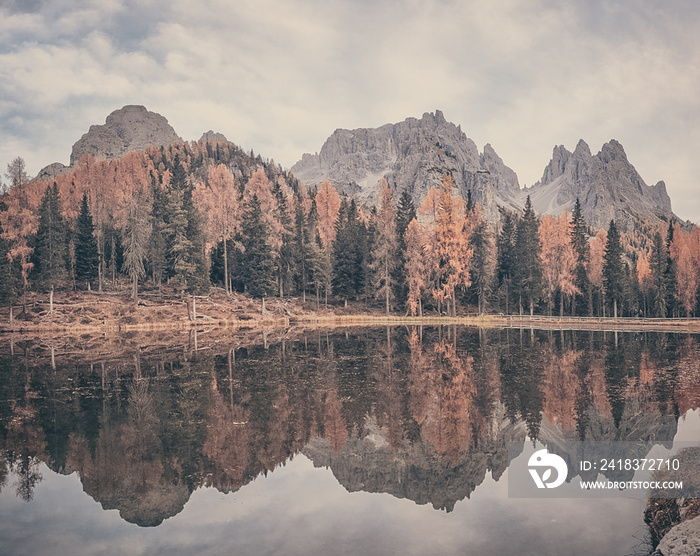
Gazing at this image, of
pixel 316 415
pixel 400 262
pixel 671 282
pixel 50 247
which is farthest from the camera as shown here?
pixel 671 282

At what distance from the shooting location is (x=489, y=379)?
98.8 ft

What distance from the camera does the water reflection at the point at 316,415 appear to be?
52.2 ft

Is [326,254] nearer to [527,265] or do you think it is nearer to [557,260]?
[527,265]

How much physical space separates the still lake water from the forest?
4163 centimetres

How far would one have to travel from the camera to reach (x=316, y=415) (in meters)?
22.2

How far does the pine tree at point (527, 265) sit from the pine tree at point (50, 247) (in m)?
69.7

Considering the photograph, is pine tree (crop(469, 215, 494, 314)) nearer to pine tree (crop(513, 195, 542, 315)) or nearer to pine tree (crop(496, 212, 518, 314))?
pine tree (crop(496, 212, 518, 314))

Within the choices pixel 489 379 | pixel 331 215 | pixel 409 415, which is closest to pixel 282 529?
pixel 409 415

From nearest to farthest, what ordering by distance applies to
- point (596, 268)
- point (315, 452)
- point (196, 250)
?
point (315, 452) < point (196, 250) < point (596, 268)

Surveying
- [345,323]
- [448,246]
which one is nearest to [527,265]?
[448,246]

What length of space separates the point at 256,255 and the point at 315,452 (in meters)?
66.5

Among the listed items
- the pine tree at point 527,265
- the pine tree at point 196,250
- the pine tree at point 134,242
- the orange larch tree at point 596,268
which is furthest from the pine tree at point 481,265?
the pine tree at point 134,242

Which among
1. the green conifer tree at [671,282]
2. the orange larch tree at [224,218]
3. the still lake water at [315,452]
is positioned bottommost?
the still lake water at [315,452]

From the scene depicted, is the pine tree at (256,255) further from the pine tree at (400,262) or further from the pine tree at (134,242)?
the pine tree at (400,262)
